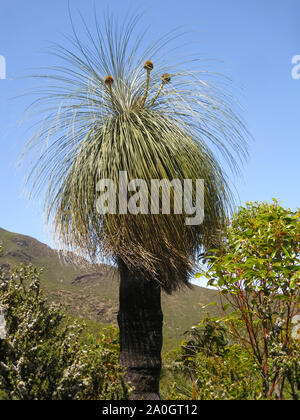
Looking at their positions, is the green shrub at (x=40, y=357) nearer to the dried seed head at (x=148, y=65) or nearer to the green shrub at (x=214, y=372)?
the green shrub at (x=214, y=372)

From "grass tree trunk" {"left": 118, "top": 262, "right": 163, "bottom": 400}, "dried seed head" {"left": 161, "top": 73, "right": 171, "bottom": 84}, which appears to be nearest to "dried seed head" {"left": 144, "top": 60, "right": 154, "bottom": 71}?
"dried seed head" {"left": 161, "top": 73, "right": 171, "bottom": 84}

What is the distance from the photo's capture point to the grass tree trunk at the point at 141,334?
4.40 m

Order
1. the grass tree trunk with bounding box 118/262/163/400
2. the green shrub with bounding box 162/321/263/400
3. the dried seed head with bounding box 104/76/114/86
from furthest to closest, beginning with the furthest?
the dried seed head with bounding box 104/76/114/86
the grass tree trunk with bounding box 118/262/163/400
the green shrub with bounding box 162/321/263/400

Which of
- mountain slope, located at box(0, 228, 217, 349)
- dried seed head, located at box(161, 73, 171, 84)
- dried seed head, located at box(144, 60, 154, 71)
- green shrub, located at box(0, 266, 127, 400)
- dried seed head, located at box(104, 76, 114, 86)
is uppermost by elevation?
dried seed head, located at box(144, 60, 154, 71)

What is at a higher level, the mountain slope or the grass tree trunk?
the grass tree trunk

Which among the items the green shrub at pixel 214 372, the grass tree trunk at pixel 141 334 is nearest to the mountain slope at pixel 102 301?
the green shrub at pixel 214 372

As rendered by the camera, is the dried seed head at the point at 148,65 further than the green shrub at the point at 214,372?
Yes

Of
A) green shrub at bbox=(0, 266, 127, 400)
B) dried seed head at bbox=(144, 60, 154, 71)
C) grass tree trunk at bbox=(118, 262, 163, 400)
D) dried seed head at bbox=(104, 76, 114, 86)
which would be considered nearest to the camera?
green shrub at bbox=(0, 266, 127, 400)

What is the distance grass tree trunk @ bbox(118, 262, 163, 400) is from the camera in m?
4.40

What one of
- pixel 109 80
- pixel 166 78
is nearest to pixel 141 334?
pixel 109 80

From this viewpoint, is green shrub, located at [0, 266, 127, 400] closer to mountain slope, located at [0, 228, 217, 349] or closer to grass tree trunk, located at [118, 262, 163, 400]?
grass tree trunk, located at [118, 262, 163, 400]

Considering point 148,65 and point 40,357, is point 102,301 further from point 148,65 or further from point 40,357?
point 40,357

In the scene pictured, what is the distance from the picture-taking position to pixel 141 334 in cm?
451

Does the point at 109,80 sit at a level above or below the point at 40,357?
above
